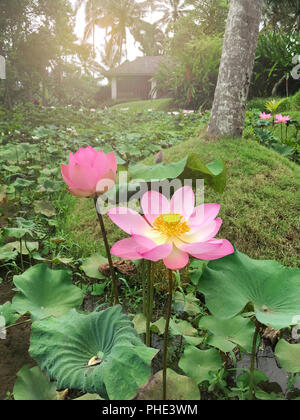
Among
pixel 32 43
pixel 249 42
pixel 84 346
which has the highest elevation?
pixel 32 43

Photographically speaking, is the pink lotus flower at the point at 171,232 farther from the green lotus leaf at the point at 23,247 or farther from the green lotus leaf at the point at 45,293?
the green lotus leaf at the point at 23,247

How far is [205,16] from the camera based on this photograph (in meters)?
9.02

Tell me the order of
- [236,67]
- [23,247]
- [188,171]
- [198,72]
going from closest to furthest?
1. [188,171]
2. [23,247]
3. [236,67]
4. [198,72]

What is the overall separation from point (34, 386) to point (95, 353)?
8.7 inches

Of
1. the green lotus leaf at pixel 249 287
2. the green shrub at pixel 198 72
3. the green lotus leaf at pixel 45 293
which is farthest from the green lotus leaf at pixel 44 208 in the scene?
the green shrub at pixel 198 72

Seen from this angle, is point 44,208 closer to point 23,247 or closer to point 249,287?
point 23,247

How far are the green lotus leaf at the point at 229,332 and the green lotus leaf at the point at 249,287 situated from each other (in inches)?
8.7

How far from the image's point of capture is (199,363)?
34.0 inches

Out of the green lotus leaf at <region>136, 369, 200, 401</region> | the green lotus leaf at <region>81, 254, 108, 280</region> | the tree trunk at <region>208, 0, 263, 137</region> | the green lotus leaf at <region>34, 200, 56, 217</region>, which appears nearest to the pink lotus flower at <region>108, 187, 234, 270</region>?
the green lotus leaf at <region>136, 369, 200, 401</region>

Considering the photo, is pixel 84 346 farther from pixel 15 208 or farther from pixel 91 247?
pixel 15 208

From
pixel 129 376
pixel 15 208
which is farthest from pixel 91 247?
pixel 129 376

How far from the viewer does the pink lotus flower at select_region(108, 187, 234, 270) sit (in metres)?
0.54

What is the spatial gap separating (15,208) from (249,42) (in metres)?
2.07

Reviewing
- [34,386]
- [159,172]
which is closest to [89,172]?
[159,172]
